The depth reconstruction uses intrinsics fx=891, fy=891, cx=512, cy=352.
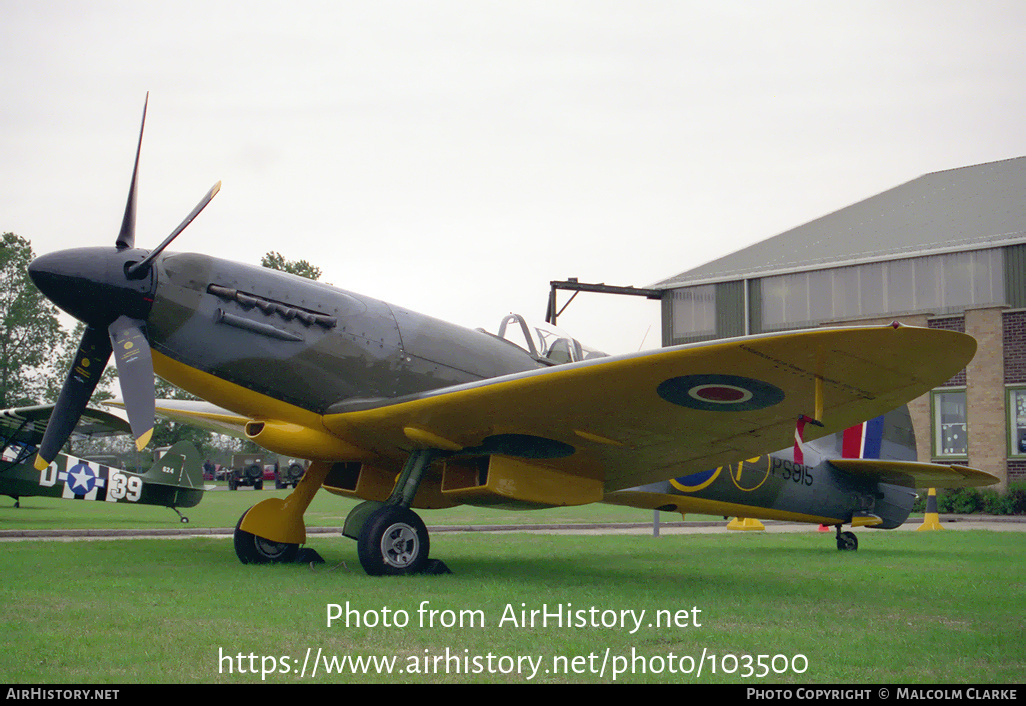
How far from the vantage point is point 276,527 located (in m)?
9.02

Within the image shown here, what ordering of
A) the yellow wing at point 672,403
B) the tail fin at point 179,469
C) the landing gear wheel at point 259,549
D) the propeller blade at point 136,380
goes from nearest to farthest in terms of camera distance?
1. the yellow wing at point 672,403
2. the propeller blade at point 136,380
3. the landing gear wheel at point 259,549
4. the tail fin at point 179,469

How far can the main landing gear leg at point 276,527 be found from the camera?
8.91m

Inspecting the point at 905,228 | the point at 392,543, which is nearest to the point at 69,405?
the point at 392,543

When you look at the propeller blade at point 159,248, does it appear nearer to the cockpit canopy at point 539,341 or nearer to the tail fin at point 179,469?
the cockpit canopy at point 539,341

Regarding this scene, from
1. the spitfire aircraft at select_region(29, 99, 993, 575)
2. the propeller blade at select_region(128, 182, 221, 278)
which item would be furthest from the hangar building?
the propeller blade at select_region(128, 182, 221, 278)

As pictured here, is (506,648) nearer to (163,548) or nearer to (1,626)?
(1,626)

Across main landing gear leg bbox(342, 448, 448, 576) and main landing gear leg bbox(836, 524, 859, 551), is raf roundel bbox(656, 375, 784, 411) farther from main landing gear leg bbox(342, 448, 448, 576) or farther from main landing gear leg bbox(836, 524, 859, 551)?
main landing gear leg bbox(836, 524, 859, 551)

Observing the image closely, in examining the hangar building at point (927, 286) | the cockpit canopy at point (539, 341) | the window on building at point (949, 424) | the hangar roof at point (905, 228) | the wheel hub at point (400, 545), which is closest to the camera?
the wheel hub at point (400, 545)

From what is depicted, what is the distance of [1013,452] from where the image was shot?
25.0 m

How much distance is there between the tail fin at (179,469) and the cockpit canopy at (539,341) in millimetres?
9303

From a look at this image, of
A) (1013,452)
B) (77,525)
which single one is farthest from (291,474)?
(1013,452)

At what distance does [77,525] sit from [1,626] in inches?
423

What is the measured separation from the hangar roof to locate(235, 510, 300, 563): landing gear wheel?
23731 millimetres

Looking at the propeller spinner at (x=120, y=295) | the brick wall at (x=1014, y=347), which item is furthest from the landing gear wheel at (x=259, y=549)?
the brick wall at (x=1014, y=347)
